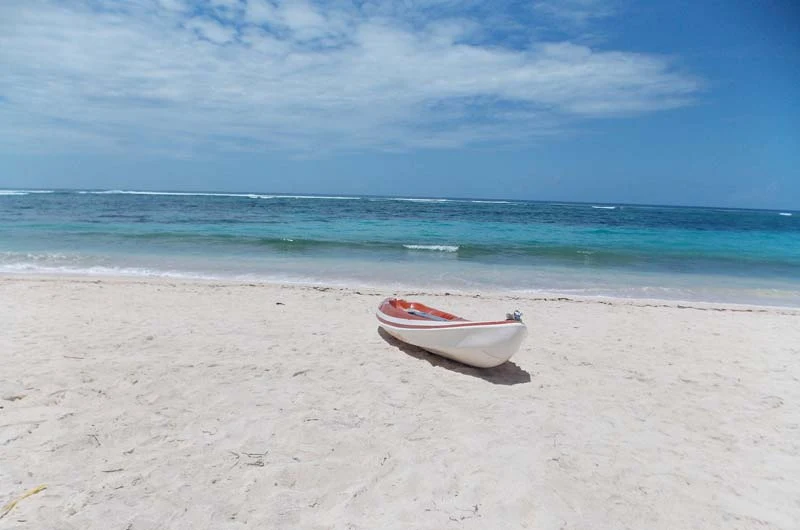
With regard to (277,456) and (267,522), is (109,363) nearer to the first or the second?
(277,456)

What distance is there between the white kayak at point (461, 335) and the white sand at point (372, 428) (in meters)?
0.21

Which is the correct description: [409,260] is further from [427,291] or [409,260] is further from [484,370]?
[484,370]

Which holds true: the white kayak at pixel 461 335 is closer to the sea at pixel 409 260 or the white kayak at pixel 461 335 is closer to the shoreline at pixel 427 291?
the shoreline at pixel 427 291

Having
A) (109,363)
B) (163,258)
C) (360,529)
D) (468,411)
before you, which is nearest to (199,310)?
(109,363)

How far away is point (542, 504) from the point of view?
3.28 meters

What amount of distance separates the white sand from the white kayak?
0.21m

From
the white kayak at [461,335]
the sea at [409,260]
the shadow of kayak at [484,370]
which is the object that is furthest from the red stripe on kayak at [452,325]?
the sea at [409,260]

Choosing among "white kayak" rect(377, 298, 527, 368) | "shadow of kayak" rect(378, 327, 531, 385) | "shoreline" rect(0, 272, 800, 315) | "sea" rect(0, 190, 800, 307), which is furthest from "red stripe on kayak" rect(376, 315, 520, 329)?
"sea" rect(0, 190, 800, 307)

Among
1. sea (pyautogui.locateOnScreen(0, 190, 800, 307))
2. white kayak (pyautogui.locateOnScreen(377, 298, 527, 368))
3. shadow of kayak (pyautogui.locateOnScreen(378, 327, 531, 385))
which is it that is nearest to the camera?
white kayak (pyautogui.locateOnScreen(377, 298, 527, 368))

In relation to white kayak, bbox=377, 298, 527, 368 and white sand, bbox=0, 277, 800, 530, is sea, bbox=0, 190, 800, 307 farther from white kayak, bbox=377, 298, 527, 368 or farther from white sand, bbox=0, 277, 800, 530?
white sand, bbox=0, 277, 800, 530

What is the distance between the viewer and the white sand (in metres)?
3.16

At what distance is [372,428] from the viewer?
4.20 metres

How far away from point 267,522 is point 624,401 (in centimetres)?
388

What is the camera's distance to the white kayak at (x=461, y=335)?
5.39 meters
